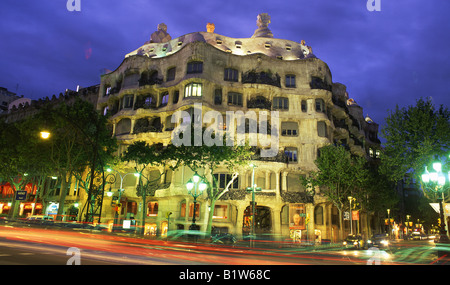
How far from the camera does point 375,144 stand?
69000 mm

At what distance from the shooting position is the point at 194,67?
4381cm

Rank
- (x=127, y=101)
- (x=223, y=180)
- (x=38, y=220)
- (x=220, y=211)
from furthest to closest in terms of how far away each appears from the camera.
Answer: (x=127, y=101) < (x=220, y=211) < (x=223, y=180) < (x=38, y=220)

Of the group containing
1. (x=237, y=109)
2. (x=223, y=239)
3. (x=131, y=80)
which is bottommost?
(x=223, y=239)

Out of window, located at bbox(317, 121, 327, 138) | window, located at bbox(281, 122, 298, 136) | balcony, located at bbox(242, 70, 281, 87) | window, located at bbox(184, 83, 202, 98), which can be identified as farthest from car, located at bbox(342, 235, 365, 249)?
window, located at bbox(184, 83, 202, 98)

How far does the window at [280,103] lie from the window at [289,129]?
2.27 metres

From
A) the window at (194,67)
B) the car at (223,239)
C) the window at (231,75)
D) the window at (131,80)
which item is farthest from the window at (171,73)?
the car at (223,239)

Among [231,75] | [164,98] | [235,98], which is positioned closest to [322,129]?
[235,98]

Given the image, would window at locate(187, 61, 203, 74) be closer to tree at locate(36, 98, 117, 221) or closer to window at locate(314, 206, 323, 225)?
tree at locate(36, 98, 117, 221)

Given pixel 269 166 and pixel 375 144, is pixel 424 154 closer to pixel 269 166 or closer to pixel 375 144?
pixel 269 166

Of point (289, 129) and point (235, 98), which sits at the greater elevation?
point (235, 98)

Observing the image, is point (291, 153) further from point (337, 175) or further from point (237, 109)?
point (237, 109)

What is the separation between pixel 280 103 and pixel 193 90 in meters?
12.3
